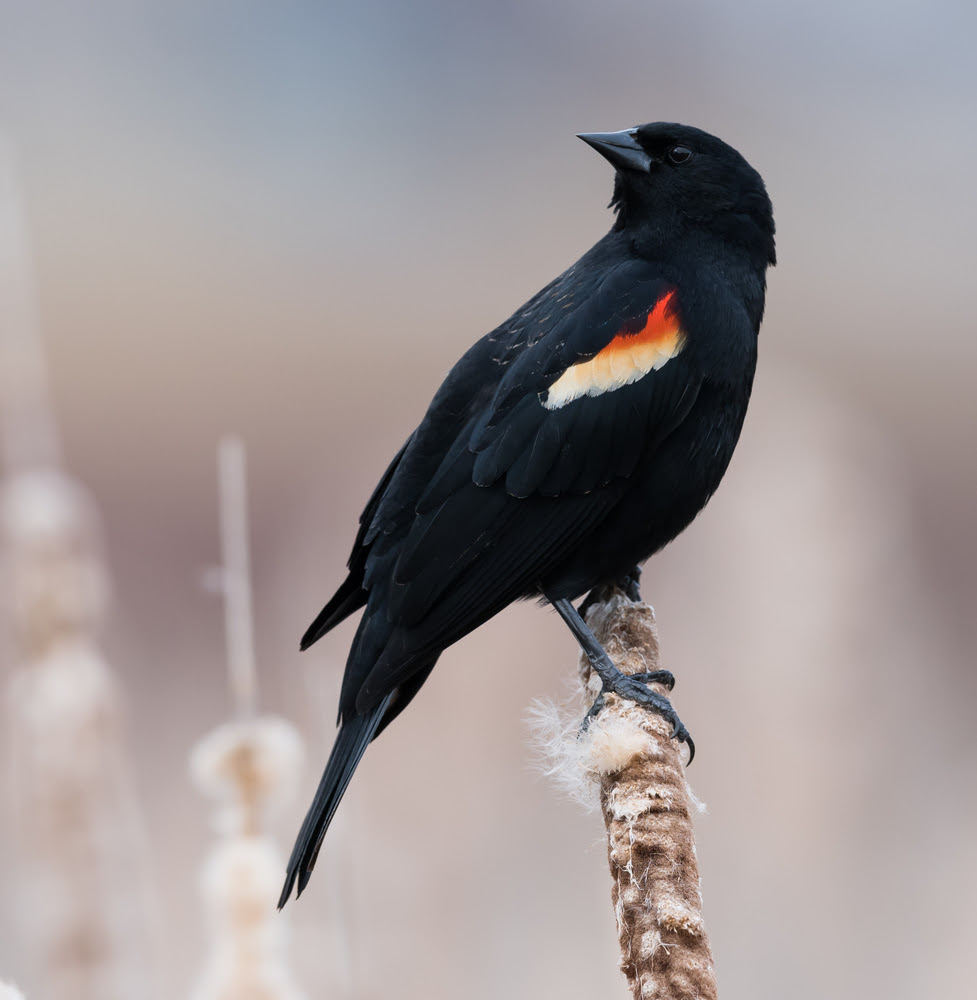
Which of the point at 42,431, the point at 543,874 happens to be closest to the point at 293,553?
the point at 543,874

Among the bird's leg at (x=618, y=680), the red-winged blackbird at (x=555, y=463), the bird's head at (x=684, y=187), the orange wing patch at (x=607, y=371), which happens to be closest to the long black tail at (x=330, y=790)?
the red-winged blackbird at (x=555, y=463)

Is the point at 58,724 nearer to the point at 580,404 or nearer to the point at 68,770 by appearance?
the point at 68,770

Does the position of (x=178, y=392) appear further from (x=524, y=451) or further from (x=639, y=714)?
(x=639, y=714)

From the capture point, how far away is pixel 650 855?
4.27 feet

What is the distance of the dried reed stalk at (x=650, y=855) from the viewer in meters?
1.16

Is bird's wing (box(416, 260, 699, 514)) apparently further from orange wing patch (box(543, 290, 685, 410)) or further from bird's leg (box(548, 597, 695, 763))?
bird's leg (box(548, 597, 695, 763))

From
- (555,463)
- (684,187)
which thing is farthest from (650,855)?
(684,187)

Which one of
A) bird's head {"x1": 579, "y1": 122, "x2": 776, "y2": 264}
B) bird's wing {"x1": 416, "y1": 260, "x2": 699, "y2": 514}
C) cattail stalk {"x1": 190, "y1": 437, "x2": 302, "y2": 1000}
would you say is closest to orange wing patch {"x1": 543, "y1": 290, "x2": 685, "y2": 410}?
bird's wing {"x1": 416, "y1": 260, "x2": 699, "y2": 514}

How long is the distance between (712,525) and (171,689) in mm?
1919

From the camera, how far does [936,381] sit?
718 centimetres

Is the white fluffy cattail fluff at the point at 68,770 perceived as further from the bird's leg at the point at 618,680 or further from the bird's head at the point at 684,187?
the bird's head at the point at 684,187

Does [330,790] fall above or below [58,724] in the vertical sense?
above

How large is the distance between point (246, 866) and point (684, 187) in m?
1.68

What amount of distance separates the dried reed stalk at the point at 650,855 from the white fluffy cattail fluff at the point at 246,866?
12.5 inches
